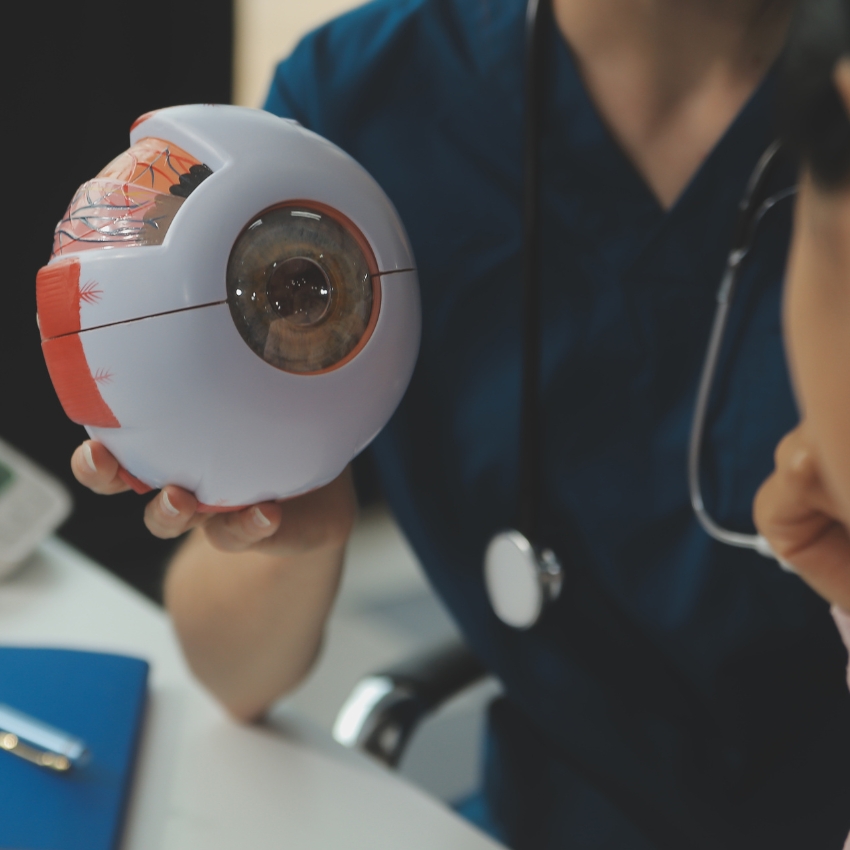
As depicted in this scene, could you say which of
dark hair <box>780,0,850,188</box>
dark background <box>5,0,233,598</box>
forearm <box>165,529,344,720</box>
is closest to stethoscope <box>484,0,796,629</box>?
forearm <box>165,529,344,720</box>

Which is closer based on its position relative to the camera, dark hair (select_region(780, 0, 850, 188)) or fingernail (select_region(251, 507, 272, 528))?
dark hair (select_region(780, 0, 850, 188))

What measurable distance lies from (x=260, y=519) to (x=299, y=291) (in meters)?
0.12

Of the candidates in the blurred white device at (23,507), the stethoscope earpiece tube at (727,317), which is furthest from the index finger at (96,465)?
the blurred white device at (23,507)

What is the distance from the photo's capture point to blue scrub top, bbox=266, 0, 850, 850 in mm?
598

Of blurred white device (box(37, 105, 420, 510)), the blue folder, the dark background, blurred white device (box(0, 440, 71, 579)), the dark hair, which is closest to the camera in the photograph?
the dark hair

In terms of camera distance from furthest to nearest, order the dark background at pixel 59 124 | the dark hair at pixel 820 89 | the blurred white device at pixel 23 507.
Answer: the dark background at pixel 59 124 < the blurred white device at pixel 23 507 < the dark hair at pixel 820 89

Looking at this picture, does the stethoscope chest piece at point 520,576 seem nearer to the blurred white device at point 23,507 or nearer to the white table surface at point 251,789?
the white table surface at point 251,789

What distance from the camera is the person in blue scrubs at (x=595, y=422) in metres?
0.60

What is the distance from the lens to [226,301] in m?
0.33

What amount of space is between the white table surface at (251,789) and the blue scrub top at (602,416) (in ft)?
0.59

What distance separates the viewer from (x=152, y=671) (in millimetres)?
675

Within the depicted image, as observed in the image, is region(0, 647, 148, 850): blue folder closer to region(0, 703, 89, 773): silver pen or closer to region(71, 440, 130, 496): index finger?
region(0, 703, 89, 773): silver pen

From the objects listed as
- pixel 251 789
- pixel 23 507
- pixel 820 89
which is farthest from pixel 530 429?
pixel 23 507

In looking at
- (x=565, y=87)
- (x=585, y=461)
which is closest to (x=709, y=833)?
(x=585, y=461)
